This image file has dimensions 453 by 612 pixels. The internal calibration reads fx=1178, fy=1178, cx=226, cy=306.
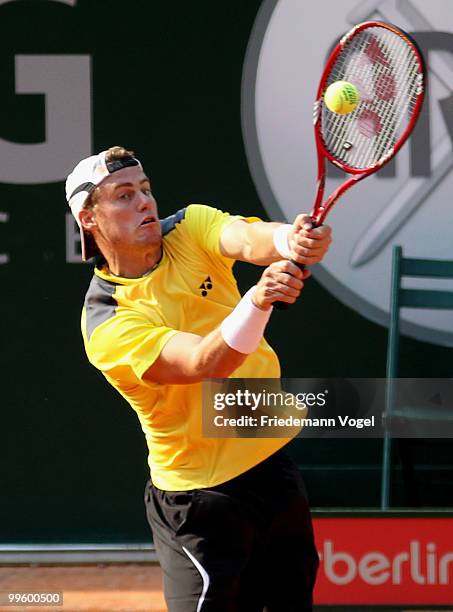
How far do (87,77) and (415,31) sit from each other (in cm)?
136

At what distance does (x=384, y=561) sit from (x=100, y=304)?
1.64 meters

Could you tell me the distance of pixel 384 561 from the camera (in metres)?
4.11

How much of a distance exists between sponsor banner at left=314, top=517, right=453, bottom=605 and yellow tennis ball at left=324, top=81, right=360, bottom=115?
5.93ft

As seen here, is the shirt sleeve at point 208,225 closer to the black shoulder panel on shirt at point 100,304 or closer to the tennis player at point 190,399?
the tennis player at point 190,399

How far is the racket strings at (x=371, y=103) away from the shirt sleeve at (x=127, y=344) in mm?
637

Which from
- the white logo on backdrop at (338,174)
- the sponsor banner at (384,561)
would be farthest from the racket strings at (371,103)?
the white logo on backdrop at (338,174)

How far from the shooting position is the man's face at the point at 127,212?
3016 millimetres

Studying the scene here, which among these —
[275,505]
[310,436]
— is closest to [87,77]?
[310,436]

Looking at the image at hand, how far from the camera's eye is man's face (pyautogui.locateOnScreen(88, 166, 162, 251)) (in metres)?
3.02

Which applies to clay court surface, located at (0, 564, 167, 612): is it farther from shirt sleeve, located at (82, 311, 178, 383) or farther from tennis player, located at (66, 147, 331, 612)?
shirt sleeve, located at (82, 311, 178, 383)

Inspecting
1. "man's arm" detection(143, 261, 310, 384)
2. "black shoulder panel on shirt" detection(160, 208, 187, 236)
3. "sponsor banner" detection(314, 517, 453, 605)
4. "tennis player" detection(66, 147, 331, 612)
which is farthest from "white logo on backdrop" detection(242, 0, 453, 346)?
"man's arm" detection(143, 261, 310, 384)

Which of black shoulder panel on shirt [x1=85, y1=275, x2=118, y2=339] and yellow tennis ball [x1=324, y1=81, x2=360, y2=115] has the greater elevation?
yellow tennis ball [x1=324, y1=81, x2=360, y2=115]

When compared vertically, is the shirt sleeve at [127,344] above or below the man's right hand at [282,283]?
below

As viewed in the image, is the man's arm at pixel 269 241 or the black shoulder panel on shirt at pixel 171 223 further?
the black shoulder panel on shirt at pixel 171 223
